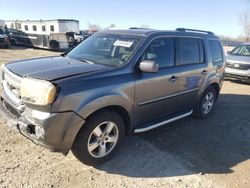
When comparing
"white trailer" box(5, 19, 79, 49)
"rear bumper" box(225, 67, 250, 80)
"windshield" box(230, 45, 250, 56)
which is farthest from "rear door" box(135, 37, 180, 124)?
"white trailer" box(5, 19, 79, 49)

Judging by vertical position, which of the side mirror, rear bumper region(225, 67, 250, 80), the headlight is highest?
the side mirror

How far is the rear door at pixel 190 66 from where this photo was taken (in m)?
4.86

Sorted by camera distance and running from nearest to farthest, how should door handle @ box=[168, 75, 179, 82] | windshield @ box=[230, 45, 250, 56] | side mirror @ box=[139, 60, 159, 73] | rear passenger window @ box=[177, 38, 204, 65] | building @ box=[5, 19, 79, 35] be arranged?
1. side mirror @ box=[139, 60, 159, 73]
2. door handle @ box=[168, 75, 179, 82]
3. rear passenger window @ box=[177, 38, 204, 65]
4. windshield @ box=[230, 45, 250, 56]
5. building @ box=[5, 19, 79, 35]

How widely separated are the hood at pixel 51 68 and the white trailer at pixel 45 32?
18.6 m

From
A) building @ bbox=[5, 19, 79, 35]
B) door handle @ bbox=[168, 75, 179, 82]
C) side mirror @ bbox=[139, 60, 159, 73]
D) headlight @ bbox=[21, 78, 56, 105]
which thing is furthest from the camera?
building @ bbox=[5, 19, 79, 35]

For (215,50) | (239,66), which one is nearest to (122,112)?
(215,50)

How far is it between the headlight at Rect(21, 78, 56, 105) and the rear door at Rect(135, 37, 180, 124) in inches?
52.8

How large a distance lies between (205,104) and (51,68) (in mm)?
3697

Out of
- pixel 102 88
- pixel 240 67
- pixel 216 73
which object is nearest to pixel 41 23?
pixel 240 67

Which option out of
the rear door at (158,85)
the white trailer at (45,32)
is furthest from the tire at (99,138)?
the white trailer at (45,32)

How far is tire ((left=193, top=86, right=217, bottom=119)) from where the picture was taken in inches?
228

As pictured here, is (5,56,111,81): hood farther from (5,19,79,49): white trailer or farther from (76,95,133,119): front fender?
(5,19,79,49): white trailer

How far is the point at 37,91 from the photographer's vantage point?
3109 mm

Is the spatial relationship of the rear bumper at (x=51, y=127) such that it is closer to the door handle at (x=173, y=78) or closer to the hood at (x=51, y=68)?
the hood at (x=51, y=68)
